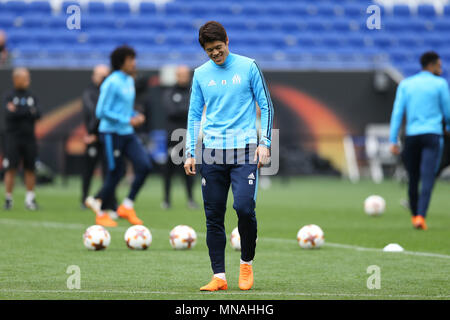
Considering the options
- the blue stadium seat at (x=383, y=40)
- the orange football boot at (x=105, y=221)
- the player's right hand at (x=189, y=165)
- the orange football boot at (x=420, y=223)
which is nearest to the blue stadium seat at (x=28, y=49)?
the blue stadium seat at (x=383, y=40)

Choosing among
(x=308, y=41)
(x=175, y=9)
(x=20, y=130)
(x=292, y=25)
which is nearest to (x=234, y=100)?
(x=20, y=130)

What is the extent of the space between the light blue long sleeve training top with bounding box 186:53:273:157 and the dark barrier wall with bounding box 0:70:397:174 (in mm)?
16446

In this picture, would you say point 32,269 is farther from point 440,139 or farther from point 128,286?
point 440,139

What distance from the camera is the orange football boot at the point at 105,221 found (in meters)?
11.3

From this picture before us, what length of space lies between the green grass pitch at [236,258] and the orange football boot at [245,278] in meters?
0.06

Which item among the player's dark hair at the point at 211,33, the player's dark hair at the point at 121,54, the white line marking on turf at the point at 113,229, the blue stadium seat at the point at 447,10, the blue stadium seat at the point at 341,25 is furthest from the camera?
the blue stadium seat at the point at 447,10

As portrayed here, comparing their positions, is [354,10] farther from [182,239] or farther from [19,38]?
[182,239]

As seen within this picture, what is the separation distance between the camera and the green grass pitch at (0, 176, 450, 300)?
6.26 metres

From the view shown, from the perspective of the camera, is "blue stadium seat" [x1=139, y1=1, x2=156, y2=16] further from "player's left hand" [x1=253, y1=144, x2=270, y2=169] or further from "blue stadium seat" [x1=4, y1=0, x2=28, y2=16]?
"player's left hand" [x1=253, y1=144, x2=270, y2=169]

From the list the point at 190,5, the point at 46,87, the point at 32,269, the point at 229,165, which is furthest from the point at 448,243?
the point at 190,5

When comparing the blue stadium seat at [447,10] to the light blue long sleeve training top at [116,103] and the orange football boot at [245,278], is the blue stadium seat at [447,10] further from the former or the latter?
the orange football boot at [245,278]

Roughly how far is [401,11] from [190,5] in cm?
755

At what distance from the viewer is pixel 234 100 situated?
645 cm

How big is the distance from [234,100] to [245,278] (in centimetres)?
142
